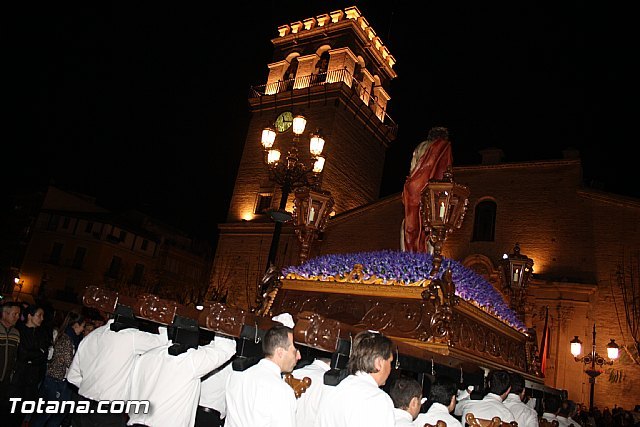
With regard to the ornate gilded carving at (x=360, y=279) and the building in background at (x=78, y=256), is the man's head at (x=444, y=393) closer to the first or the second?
the ornate gilded carving at (x=360, y=279)

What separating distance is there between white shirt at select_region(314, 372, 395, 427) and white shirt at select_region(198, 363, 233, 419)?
163 cm

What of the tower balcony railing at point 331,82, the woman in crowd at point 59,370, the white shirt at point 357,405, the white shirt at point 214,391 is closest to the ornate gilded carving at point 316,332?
the white shirt at point 357,405

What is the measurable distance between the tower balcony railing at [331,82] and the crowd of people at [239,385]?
24.9 meters

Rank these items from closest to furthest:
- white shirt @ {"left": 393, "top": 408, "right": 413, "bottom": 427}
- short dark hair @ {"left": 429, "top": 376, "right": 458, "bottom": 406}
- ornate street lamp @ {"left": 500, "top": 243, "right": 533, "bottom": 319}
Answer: white shirt @ {"left": 393, "top": 408, "right": 413, "bottom": 427} < short dark hair @ {"left": 429, "top": 376, "right": 458, "bottom": 406} < ornate street lamp @ {"left": 500, "top": 243, "right": 533, "bottom": 319}

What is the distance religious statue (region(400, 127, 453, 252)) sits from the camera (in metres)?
8.48

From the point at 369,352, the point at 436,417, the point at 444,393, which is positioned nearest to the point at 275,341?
the point at 369,352

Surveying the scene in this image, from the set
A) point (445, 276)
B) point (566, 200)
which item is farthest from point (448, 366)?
point (566, 200)

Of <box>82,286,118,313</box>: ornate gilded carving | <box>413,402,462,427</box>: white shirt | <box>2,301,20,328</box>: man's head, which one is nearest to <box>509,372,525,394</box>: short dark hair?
<box>413,402,462,427</box>: white shirt

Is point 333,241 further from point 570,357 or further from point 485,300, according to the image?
point 485,300

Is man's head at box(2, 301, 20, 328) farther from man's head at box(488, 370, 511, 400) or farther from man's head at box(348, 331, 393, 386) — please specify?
man's head at box(488, 370, 511, 400)

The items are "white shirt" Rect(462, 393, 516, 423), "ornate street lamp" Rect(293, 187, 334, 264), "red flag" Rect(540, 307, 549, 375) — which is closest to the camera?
"white shirt" Rect(462, 393, 516, 423)

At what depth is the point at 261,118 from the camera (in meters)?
31.6

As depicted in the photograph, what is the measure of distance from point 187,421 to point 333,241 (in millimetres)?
24388

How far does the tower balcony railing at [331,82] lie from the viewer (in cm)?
2936
